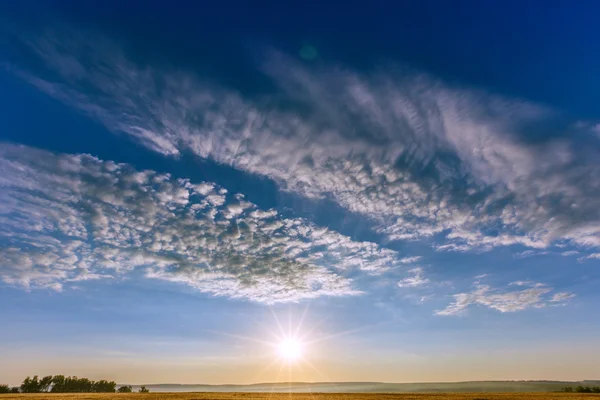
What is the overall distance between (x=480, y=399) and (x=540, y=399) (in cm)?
927

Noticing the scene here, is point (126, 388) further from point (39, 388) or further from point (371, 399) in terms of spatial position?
point (371, 399)

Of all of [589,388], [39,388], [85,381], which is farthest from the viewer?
[85,381]

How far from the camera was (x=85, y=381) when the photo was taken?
155375 mm

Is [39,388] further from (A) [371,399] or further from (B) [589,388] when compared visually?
(B) [589,388]

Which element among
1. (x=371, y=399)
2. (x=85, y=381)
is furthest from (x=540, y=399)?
(x=85, y=381)

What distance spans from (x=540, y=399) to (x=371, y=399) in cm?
2739

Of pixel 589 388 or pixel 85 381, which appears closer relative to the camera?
pixel 589 388

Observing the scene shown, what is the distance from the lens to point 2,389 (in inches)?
4710

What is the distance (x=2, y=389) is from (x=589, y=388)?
18790 centimetres

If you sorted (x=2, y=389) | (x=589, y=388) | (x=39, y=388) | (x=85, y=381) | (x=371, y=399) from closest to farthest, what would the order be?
(x=371, y=399) → (x=589, y=388) → (x=2, y=389) → (x=39, y=388) → (x=85, y=381)

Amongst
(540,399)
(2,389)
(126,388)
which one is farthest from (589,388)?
(2,389)

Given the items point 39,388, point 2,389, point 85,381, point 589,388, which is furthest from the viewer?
point 85,381

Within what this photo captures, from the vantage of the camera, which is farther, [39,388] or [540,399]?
[39,388]

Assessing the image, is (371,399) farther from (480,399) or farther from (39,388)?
(39,388)
